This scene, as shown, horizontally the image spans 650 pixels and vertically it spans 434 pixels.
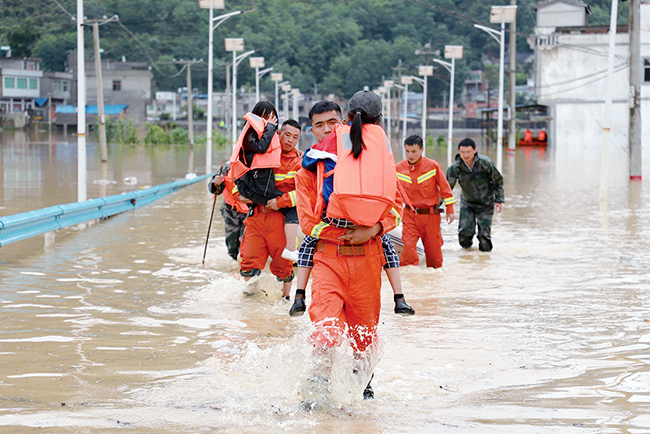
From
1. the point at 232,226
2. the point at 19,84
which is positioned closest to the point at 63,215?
the point at 232,226

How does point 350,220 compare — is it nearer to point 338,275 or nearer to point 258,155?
point 338,275

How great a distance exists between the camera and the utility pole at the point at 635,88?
28.0 metres

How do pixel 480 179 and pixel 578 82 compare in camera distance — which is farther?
pixel 578 82

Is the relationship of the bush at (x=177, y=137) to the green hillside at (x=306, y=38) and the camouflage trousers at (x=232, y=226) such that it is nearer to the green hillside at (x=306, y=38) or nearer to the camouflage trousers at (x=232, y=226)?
the green hillside at (x=306, y=38)

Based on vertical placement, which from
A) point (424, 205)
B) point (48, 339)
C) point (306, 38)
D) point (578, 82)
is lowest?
point (48, 339)

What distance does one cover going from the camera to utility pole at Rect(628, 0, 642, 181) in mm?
27984

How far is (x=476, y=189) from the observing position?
13.2m

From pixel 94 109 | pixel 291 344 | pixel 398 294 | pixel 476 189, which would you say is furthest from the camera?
pixel 94 109

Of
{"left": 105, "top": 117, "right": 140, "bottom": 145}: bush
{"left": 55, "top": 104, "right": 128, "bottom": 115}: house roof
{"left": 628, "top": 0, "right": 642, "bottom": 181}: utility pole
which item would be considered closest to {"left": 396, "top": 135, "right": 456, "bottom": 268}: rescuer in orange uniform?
{"left": 628, "top": 0, "right": 642, "bottom": 181}: utility pole

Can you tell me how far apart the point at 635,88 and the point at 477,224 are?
16603 mm

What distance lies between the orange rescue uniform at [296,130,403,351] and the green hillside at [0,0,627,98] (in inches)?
4361

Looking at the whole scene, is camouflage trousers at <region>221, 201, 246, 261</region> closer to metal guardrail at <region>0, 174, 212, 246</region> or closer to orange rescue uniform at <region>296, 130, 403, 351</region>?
metal guardrail at <region>0, 174, 212, 246</region>

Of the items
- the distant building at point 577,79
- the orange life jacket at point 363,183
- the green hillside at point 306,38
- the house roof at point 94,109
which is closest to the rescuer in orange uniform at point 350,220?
the orange life jacket at point 363,183

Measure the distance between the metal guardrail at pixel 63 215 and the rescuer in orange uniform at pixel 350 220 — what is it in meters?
6.71
